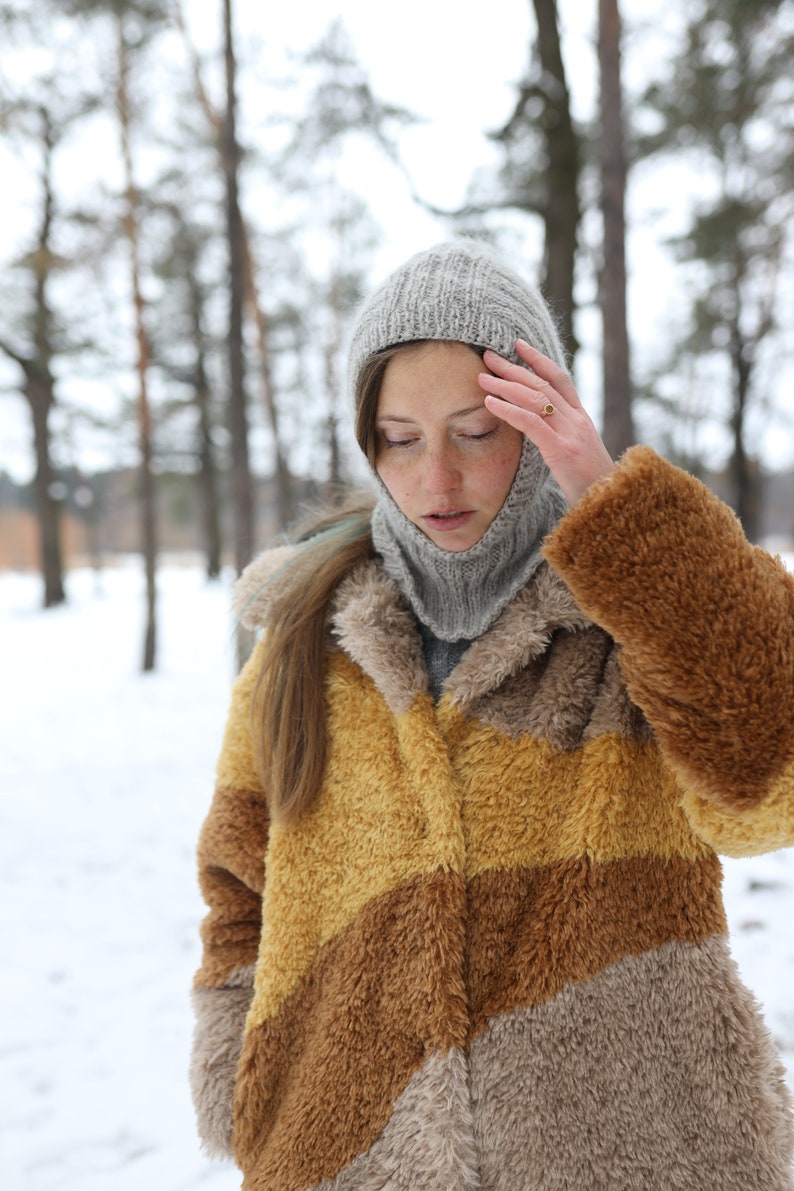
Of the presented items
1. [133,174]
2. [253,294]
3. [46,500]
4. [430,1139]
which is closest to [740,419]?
[253,294]

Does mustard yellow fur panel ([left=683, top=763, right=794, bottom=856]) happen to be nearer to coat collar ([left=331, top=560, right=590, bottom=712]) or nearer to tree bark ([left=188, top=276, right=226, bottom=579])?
coat collar ([left=331, top=560, right=590, bottom=712])

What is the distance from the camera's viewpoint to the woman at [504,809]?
996mm

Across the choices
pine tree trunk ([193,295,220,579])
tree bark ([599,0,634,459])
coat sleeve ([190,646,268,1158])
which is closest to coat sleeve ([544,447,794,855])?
coat sleeve ([190,646,268,1158])

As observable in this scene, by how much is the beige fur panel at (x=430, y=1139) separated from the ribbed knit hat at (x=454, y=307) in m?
1.03

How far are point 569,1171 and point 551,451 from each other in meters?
0.98

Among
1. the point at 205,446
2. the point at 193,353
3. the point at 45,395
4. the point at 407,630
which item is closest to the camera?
the point at 407,630

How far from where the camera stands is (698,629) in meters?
0.98

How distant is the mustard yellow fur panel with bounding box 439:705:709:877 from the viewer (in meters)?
1.06

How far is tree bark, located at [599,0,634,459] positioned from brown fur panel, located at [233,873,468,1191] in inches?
143

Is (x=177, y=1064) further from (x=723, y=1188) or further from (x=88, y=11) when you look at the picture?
(x=88, y=11)

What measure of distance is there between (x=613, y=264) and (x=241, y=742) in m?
3.96

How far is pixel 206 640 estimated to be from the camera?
12.0 meters

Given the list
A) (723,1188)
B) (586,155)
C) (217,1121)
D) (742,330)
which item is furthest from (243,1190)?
(742,330)

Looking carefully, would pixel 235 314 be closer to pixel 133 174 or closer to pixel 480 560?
pixel 133 174
